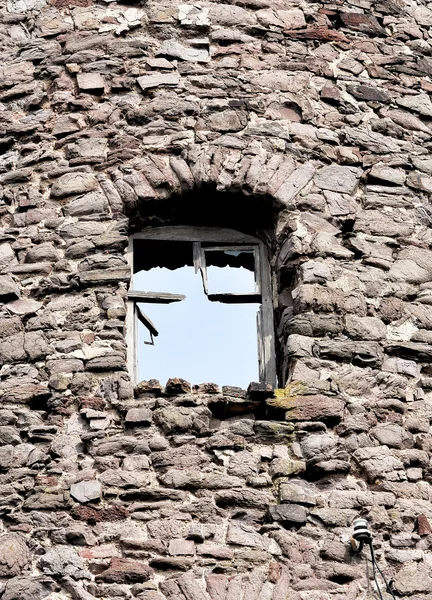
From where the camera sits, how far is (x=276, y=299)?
27.1ft

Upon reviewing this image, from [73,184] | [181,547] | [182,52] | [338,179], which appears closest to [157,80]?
[182,52]

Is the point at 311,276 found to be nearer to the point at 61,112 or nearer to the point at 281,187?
the point at 281,187

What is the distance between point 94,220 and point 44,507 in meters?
1.99

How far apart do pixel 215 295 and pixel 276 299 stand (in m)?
0.37

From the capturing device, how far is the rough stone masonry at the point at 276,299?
22.5 ft

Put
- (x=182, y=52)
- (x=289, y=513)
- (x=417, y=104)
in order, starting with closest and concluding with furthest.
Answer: (x=289, y=513), (x=182, y=52), (x=417, y=104)

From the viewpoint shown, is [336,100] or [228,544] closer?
[228,544]

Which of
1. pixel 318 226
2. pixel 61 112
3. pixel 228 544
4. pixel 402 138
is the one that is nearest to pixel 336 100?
pixel 402 138

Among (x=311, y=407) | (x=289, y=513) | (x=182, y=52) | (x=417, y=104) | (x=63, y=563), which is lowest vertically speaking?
(x=63, y=563)

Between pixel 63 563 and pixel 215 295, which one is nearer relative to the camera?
pixel 63 563

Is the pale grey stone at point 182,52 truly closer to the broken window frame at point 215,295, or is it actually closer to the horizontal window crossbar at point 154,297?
the broken window frame at point 215,295

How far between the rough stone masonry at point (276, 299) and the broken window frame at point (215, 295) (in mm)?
114

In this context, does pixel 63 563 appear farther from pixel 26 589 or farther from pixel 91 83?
pixel 91 83

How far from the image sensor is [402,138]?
8930 mm
